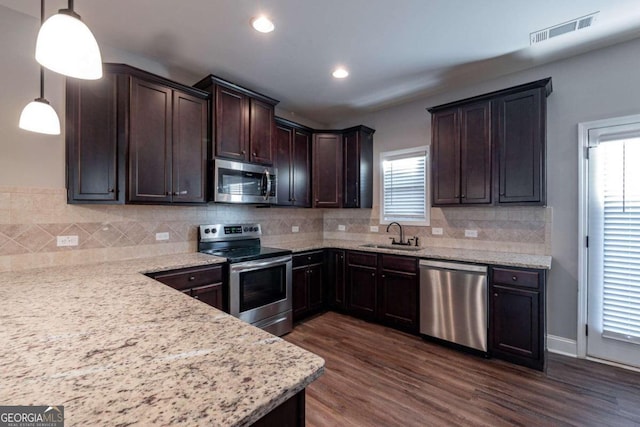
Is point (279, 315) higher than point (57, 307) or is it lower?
lower

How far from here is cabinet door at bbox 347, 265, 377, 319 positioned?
3571 millimetres

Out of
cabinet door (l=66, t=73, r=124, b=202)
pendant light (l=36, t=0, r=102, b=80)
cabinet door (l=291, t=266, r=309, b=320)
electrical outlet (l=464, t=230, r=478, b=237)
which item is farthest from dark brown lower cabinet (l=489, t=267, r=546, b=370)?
cabinet door (l=66, t=73, r=124, b=202)

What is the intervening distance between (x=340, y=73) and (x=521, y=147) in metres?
2.01

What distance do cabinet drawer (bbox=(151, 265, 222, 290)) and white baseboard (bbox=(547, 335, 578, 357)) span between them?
3418 millimetres

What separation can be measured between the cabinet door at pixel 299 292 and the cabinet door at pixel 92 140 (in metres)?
2.02

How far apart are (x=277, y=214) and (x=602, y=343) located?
12.4 ft

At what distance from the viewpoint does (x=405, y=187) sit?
398cm

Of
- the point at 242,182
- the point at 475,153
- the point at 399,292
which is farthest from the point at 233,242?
the point at 475,153

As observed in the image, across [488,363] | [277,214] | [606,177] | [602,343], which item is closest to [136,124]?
[277,214]

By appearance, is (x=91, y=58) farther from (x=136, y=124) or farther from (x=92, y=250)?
(x=92, y=250)

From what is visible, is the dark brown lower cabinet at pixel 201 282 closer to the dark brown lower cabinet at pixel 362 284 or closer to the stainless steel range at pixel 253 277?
the stainless steel range at pixel 253 277

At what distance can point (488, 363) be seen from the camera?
2.66 m

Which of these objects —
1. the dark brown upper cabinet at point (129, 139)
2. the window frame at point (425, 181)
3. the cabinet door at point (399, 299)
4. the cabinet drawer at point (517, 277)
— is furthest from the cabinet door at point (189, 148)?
the cabinet drawer at point (517, 277)

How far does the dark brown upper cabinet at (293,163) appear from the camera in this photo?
3803 millimetres
